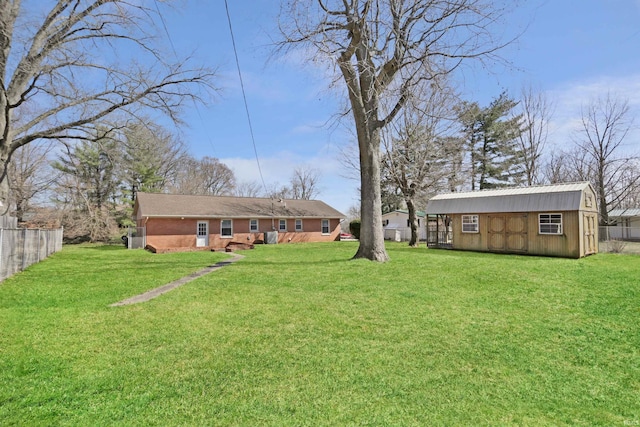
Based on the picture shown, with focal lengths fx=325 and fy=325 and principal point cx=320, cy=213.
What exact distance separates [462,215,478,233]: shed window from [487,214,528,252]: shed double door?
30.9 inches

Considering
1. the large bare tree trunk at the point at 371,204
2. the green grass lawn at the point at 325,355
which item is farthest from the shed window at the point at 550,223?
the large bare tree trunk at the point at 371,204

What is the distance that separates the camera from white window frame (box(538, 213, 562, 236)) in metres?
15.5

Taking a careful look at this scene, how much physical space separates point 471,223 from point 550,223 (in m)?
3.95

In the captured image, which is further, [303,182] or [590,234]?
[303,182]

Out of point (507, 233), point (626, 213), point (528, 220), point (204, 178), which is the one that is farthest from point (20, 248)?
point (626, 213)

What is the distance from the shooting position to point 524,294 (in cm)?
733

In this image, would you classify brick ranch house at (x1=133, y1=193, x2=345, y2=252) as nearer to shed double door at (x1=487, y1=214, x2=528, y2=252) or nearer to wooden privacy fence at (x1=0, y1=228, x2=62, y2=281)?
wooden privacy fence at (x1=0, y1=228, x2=62, y2=281)

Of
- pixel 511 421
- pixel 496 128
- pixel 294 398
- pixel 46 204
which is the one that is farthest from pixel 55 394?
pixel 496 128

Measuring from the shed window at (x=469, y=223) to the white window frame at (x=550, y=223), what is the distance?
10.6ft

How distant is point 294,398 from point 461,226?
18452 mm

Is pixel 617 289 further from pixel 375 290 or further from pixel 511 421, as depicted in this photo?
pixel 511 421

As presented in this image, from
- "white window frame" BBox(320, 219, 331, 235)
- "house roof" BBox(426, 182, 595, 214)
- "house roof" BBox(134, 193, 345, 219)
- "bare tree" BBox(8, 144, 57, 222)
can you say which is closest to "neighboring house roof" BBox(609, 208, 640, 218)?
"house roof" BBox(426, 182, 595, 214)

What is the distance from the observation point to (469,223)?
19.1 m

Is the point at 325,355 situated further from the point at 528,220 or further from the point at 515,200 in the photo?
the point at 515,200
